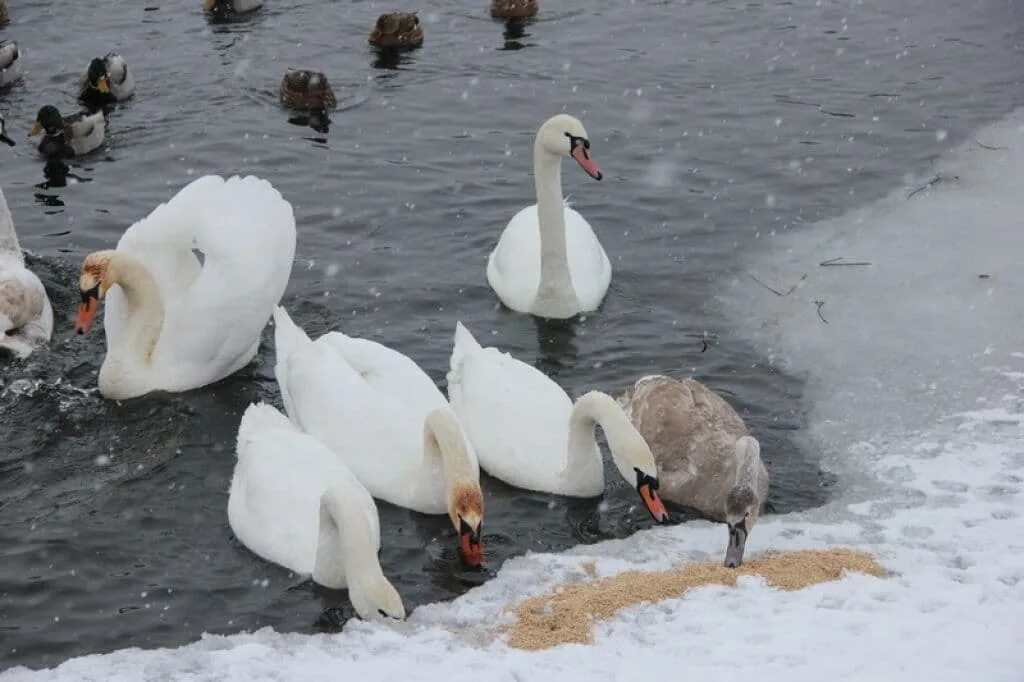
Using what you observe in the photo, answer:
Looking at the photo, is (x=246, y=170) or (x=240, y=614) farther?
(x=246, y=170)

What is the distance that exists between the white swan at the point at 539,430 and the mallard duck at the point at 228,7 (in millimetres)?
10358

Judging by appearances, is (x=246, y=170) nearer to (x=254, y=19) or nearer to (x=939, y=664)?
(x=254, y=19)

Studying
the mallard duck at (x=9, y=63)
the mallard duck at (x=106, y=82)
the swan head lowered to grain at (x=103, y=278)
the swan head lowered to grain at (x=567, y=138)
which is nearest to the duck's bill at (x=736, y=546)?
the swan head lowered to grain at (x=567, y=138)

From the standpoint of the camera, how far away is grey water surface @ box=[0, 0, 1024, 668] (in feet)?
27.9

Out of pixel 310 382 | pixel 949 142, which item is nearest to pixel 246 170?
pixel 310 382

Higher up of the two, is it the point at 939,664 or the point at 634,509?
the point at 939,664

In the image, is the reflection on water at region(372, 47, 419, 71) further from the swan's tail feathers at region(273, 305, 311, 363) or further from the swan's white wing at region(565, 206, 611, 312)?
the swan's tail feathers at region(273, 305, 311, 363)

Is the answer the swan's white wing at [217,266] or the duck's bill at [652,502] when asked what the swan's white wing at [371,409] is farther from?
the duck's bill at [652,502]

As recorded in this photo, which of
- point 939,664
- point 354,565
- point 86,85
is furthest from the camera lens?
point 86,85

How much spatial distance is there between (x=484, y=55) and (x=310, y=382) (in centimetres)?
902

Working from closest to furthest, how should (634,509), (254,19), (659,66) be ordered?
1. (634,509)
2. (659,66)
3. (254,19)

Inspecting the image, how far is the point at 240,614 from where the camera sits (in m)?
7.85

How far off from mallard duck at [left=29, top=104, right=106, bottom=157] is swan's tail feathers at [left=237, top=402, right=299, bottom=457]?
21.9ft

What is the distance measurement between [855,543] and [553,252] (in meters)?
3.85
